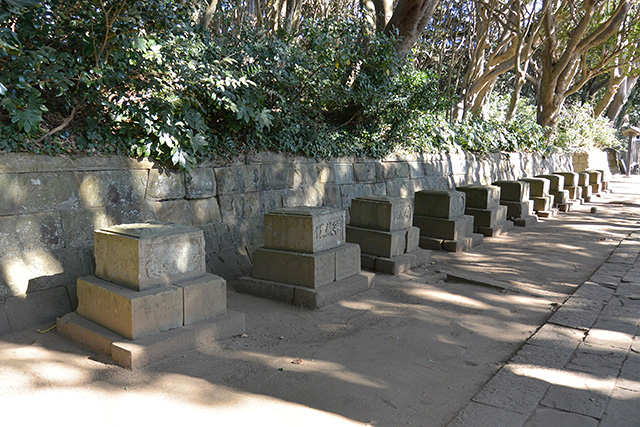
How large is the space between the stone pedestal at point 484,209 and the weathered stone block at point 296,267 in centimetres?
521

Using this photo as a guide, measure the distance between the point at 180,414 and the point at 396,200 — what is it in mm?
4417

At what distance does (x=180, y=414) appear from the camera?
3084 millimetres

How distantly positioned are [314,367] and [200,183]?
307cm

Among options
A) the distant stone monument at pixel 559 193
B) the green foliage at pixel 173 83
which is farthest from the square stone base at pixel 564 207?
the green foliage at pixel 173 83

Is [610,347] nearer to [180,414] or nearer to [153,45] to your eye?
[180,414]

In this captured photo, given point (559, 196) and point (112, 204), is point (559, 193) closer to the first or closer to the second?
point (559, 196)

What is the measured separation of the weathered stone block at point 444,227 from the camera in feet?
27.3

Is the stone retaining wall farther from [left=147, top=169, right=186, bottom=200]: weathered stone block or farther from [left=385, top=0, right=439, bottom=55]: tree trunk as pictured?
[left=385, top=0, right=439, bottom=55]: tree trunk

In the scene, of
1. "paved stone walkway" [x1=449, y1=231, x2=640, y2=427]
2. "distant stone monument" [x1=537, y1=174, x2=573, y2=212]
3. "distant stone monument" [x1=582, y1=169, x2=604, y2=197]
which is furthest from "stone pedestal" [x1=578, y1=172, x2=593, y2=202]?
"paved stone walkway" [x1=449, y1=231, x2=640, y2=427]

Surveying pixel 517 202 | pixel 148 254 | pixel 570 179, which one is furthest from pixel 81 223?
pixel 570 179

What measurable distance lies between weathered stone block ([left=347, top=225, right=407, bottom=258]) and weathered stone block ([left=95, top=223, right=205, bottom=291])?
115 inches

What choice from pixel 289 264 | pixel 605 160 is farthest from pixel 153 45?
pixel 605 160

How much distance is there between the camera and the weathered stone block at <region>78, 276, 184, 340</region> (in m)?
3.79

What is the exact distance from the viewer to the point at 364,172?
29.6 ft
